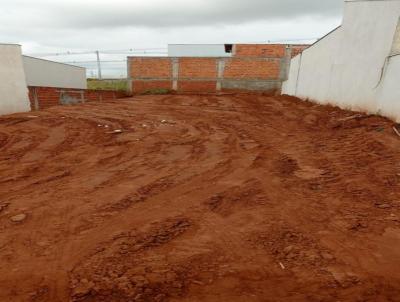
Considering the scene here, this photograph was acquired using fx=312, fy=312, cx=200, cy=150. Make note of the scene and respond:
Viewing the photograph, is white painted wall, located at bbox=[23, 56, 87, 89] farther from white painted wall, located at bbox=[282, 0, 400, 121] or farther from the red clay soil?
white painted wall, located at bbox=[282, 0, 400, 121]

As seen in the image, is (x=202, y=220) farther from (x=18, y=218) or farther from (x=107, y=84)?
(x=107, y=84)

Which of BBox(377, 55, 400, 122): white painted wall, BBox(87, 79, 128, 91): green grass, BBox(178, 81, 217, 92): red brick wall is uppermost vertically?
BBox(377, 55, 400, 122): white painted wall

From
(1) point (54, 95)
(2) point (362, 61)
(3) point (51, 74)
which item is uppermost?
(2) point (362, 61)

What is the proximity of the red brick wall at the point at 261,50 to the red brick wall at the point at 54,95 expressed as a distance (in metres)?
10.1

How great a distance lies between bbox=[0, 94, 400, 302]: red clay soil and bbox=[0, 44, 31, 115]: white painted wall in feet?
20.3

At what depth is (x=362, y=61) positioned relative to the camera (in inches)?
371

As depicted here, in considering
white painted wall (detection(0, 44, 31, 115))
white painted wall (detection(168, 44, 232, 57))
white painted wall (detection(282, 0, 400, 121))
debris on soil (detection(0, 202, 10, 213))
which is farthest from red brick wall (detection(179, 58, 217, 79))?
debris on soil (detection(0, 202, 10, 213))

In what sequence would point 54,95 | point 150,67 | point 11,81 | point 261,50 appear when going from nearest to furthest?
point 11,81, point 54,95, point 150,67, point 261,50

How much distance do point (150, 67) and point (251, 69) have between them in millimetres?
6907

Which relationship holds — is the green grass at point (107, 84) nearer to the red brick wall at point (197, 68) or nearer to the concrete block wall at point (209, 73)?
the concrete block wall at point (209, 73)

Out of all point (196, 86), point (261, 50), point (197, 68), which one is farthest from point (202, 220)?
point (261, 50)

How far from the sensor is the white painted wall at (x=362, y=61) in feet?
26.2

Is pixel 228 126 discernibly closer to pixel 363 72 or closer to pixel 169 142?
pixel 169 142

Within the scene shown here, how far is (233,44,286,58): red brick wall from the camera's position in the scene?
22234mm
